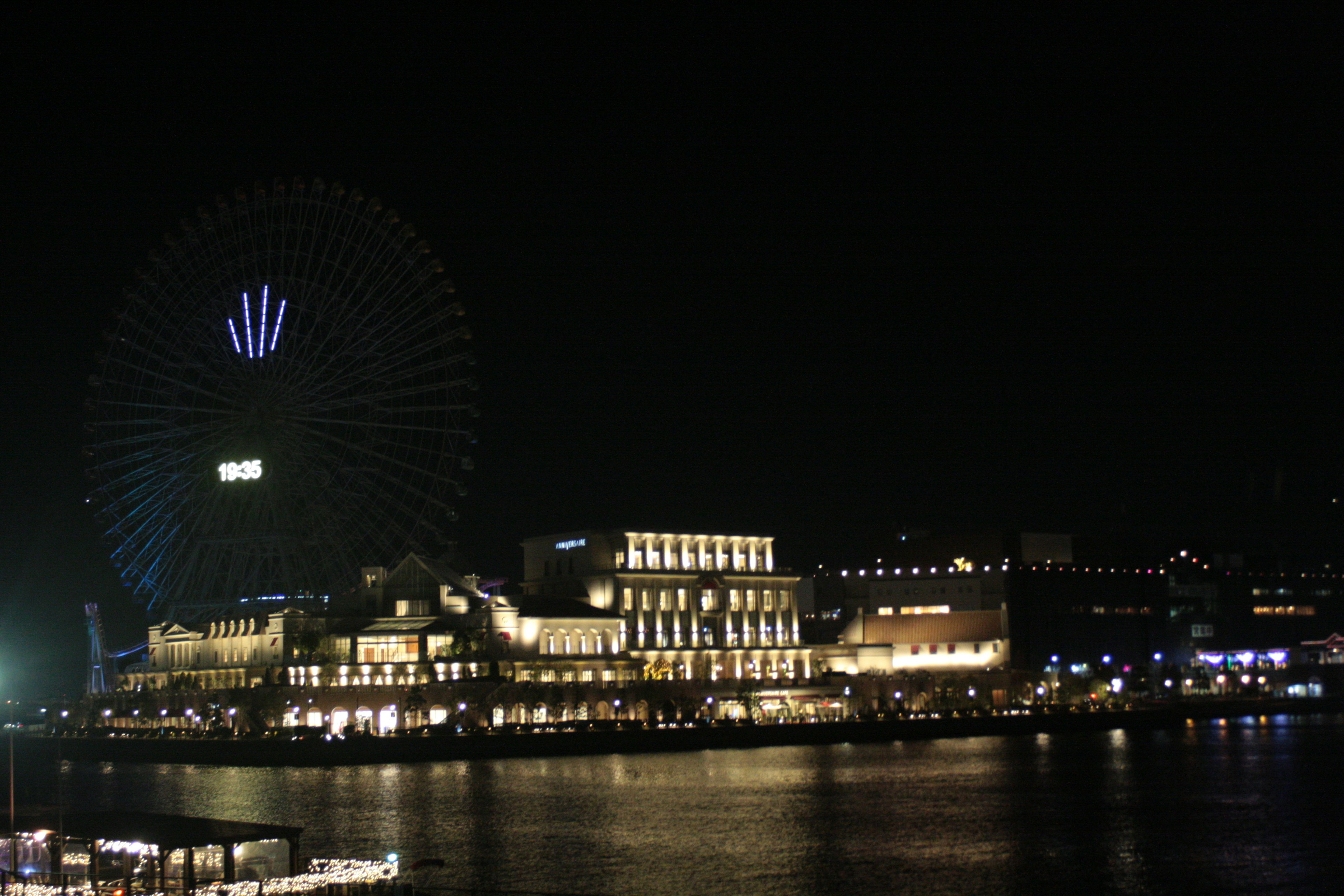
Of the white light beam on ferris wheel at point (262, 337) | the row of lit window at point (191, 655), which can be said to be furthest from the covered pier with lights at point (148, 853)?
the row of lit window at point (191, 655)

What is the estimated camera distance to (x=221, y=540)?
3275 inches

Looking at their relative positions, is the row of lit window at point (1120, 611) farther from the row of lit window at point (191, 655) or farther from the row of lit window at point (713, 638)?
the row of lit window at point (191, 655)

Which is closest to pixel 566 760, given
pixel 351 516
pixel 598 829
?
pixel 351 516

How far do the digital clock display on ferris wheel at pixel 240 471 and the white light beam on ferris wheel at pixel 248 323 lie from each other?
5.99 meters

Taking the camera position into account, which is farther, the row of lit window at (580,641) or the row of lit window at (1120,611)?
the row of lit window at (1120,611)

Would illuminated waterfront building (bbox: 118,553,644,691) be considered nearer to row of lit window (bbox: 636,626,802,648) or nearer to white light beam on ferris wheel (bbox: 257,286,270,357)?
row of lit window (bbox: 636,626,802,648)

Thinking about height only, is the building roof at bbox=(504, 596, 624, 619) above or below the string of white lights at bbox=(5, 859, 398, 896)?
above

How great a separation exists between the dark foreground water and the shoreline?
11.2 feet

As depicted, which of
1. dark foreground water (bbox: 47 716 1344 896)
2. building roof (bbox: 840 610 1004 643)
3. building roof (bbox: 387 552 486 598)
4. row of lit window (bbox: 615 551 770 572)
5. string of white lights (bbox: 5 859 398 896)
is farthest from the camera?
building roof (bbox: 840 610 1004 643)

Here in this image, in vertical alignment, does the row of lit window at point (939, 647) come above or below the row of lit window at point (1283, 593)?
below

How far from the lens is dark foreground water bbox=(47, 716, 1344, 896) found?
43.6 meters

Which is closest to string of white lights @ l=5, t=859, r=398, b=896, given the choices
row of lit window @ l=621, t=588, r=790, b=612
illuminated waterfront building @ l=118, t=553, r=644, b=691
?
illuminated waterfront building @ l=118, t=553, r=644, b=691

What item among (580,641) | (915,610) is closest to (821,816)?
(580,641)

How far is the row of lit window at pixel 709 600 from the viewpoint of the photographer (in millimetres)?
127000
